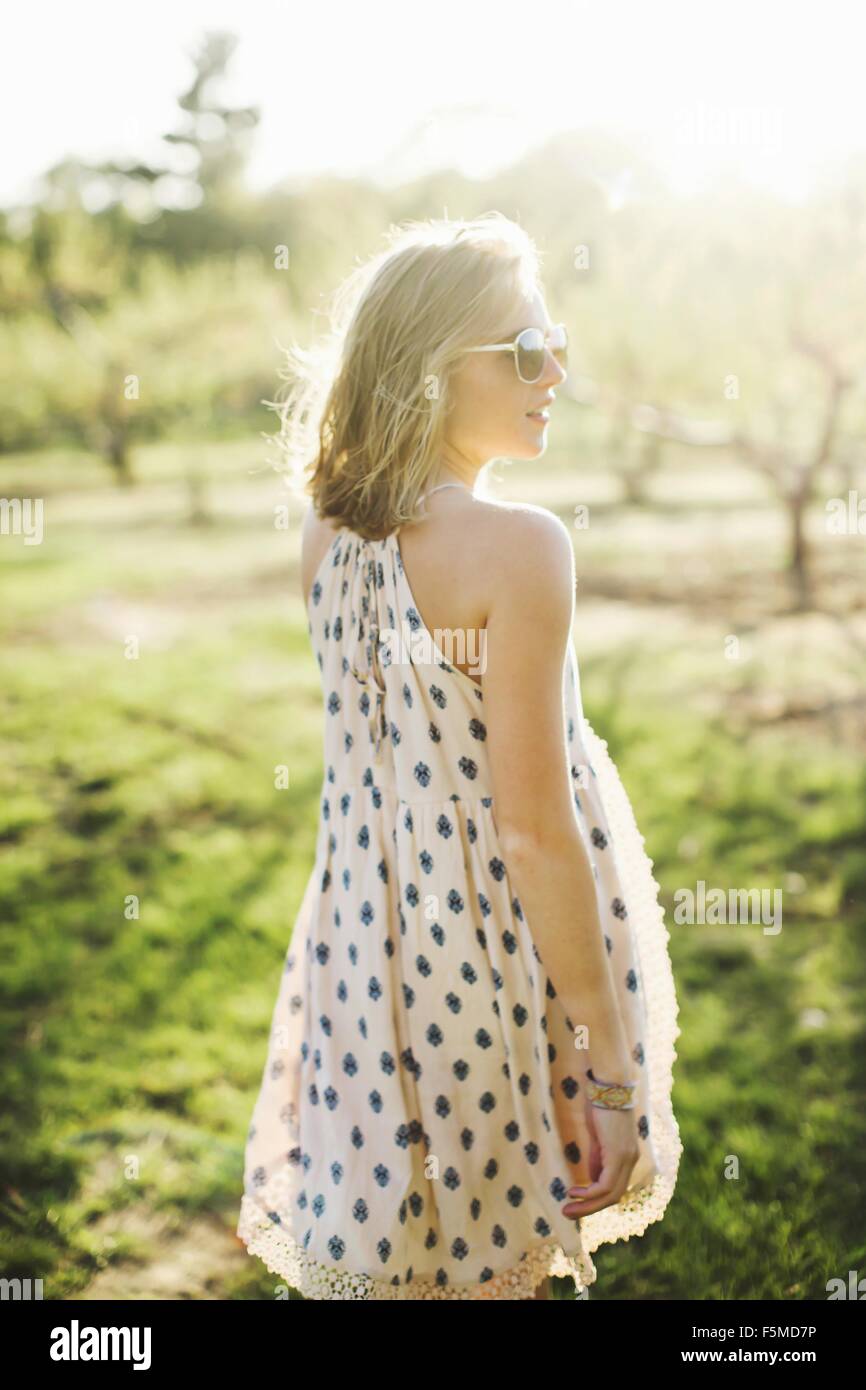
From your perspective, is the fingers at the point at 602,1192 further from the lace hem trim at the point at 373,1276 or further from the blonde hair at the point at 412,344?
the blonde hair at the point at 412,344

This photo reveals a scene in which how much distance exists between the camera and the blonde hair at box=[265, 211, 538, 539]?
1.38 m

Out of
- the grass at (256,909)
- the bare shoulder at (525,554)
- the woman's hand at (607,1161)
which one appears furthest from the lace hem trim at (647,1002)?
the grass at (256,909)

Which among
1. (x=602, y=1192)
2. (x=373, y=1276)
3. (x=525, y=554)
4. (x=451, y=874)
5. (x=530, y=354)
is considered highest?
(x=530, y=354)

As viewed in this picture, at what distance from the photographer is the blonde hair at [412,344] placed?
1385mm

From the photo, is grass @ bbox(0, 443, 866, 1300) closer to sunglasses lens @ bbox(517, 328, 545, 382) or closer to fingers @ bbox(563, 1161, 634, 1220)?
fingers @ bbox(563, 1161, 634, 1220)

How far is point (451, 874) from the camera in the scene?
143 cm

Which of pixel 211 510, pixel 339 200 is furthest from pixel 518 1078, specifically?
pixel 211 510

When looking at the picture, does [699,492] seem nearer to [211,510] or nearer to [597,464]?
[597,464]

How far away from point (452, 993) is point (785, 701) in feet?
15.1

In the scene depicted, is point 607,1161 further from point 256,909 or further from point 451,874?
point 256,909

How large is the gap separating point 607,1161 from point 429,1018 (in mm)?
292

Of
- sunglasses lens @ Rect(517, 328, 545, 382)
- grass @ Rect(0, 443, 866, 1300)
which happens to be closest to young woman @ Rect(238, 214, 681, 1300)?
sunglasses lens @ Rect(517, 328, 545, 382)

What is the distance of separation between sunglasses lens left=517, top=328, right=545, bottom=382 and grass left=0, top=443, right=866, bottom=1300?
5.82 feet

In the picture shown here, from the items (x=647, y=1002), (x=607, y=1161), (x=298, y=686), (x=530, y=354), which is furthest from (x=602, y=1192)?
(x=298, y=686)
